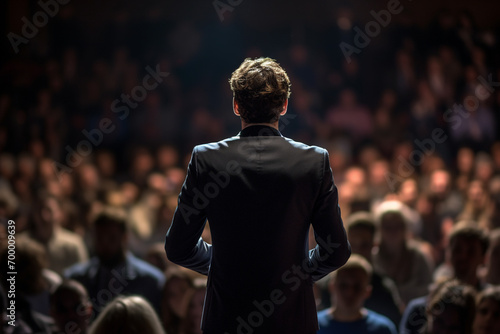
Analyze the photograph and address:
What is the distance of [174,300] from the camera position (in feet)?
11.8

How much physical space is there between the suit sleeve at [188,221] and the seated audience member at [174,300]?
6.20 feet

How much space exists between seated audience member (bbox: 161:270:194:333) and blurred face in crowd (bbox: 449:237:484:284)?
57.7 inches

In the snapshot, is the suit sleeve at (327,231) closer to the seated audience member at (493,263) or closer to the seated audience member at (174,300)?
the seated audience member at (174,300)

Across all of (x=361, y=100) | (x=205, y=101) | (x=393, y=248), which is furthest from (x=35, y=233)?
(x=361, y=100)

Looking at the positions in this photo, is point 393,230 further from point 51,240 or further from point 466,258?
point 51,240

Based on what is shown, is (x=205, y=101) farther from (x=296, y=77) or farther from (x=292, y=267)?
(x=292, y=267)

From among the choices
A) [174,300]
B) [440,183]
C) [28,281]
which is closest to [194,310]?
[174,300]

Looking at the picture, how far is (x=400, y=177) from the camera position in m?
7.09

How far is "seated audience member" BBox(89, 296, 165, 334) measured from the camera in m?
2.19

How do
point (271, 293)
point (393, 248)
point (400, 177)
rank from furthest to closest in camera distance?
point (400, 177), point (393, 248), point (271, 293)

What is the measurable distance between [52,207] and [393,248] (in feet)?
8.11

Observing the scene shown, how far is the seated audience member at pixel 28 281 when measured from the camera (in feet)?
10.3

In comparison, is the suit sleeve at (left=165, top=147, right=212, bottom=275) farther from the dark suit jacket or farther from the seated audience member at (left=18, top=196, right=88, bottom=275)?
the seated audience member at (left=18, top=196, right=88, bottom=275)

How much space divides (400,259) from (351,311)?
124 cm
